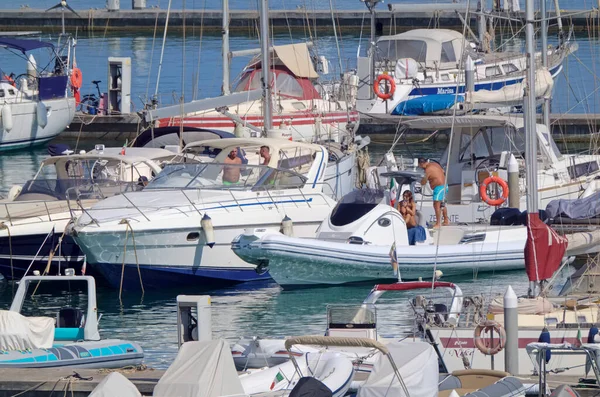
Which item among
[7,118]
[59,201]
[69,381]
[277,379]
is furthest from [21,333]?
[7,118]

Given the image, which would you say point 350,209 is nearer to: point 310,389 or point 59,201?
point 59,201

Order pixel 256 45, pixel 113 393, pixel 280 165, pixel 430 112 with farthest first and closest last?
pixel 256 45 → pixel 430 112 → pixel 280 165 → pixel 113 393

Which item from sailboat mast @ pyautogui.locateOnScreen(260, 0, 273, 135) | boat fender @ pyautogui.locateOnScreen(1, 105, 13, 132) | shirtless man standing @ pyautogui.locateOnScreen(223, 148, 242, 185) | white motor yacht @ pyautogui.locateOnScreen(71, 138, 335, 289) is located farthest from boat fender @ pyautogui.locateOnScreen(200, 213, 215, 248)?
boat fender @ pyautogui.locateOnScreen(1, 105, 13, 132)

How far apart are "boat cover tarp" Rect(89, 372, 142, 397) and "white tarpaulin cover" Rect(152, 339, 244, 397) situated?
30 centimetres

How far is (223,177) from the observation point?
65.4 ft

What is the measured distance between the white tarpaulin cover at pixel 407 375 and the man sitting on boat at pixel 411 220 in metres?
8.38

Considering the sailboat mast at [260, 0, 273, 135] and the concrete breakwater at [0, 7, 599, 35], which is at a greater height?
the sailboat mast at [260, 0, 273, 135]

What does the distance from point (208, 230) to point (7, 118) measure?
17612 mm

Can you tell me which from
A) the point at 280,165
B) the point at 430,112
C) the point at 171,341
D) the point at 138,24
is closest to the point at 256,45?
the point at 138,24

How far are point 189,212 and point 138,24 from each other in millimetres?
45919

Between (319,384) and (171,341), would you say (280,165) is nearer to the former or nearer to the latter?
(171,341)

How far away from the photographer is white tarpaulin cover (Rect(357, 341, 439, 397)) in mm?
10914

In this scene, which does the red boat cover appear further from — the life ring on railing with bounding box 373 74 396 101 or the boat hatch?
the life ring on railing with bounding box 373 74 396 101

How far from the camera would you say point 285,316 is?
59.4ft
